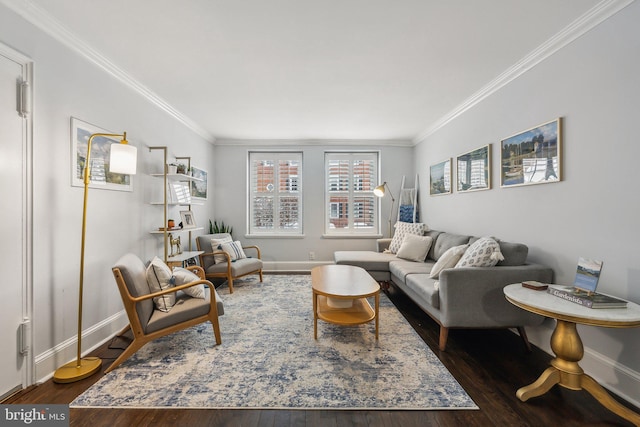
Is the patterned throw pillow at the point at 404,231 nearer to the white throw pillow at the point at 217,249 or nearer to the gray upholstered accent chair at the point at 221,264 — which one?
the gray upholstered accent chair at the point at 221,264

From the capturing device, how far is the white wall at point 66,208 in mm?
1901

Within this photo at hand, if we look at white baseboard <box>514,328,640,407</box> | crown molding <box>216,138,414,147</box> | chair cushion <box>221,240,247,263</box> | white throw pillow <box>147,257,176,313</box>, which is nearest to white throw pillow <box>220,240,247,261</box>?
chair cushion <box>221,240,247,263</box>

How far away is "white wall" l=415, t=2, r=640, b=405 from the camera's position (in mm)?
1708

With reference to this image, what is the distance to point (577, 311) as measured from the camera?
151 cm

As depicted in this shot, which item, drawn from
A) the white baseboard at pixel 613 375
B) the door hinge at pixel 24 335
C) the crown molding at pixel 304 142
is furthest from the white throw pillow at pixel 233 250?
the white baseboard at pixel 613 375

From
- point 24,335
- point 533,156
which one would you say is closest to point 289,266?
point 24,335

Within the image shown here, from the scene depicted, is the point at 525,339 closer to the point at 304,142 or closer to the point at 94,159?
the point at 94,159

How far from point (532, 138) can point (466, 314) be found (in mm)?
1698

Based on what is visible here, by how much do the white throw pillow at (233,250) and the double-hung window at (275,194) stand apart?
973 mm

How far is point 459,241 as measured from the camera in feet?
10.7

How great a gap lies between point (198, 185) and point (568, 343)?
4699mm

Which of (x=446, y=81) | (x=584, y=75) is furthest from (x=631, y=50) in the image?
(x=446, y=81)

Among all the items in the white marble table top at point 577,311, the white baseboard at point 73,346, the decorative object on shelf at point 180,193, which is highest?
the decorative object on shelf at point 180,193

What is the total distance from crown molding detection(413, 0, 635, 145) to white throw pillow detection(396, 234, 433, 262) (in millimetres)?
1826
